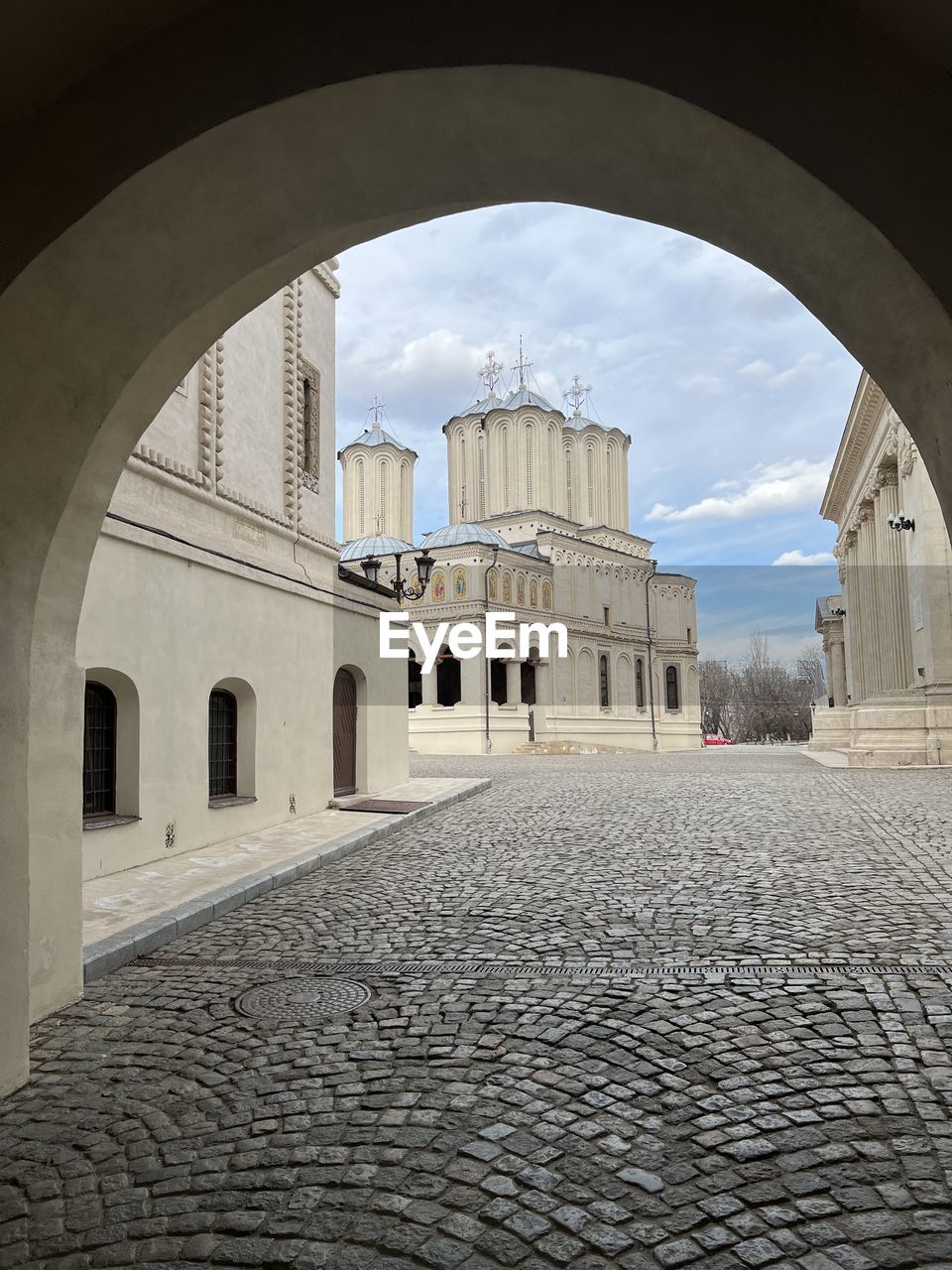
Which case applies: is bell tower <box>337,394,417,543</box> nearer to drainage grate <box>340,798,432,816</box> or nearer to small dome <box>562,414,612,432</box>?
small dome <box>562,414,612,432</box>

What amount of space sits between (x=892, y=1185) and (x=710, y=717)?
90500 millimetres

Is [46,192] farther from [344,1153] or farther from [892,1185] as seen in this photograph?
[892,1185]

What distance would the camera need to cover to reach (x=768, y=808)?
14.4 meters

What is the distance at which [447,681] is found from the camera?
42062mm

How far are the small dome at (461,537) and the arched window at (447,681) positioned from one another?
16.9ft

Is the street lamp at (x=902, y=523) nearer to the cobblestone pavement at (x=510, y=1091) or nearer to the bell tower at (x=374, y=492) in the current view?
the cobblestone pavement at (x=510, y=1091)

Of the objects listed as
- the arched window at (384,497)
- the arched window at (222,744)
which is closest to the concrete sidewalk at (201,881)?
the arched window at (222,744)

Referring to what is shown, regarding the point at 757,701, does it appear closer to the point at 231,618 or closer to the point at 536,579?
the point at 536,579

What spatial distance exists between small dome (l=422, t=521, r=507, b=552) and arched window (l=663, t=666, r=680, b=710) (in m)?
16.5

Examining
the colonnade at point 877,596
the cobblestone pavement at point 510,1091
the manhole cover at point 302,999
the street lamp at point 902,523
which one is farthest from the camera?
the colonnade at point 877,596

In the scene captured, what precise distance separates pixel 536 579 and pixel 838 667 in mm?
18766

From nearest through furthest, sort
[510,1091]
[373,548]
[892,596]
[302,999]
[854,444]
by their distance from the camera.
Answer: [510,1091] → [302,999] → [892,596] → [854,444] → [373,548]

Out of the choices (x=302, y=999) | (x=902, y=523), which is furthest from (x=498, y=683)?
(x=302, y=999)

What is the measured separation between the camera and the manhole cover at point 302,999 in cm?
498
